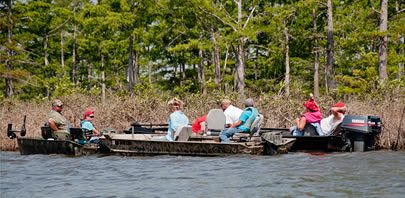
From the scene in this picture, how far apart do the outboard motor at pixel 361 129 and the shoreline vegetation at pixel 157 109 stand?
1556 millimetres

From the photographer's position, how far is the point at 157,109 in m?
19.5

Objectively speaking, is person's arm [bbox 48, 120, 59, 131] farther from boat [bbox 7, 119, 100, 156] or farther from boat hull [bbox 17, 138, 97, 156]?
boat hull [bbox 17, 138, 97, 156]

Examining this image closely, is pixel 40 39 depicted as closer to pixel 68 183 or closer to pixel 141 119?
pixel 141 119

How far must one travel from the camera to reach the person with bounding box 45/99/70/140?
1388cm

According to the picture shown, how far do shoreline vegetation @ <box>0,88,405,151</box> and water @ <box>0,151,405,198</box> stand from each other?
13.3 feet

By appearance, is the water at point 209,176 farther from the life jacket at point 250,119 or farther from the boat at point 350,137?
the life jacket at point 250,119

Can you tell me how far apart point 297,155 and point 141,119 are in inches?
312

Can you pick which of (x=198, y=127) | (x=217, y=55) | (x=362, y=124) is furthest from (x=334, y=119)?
(x=217, y=55)

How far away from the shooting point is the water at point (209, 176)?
8.13 metres

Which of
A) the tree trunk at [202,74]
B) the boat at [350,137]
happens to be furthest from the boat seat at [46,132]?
the tree trunk at [202,74]

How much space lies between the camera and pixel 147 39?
117 ft

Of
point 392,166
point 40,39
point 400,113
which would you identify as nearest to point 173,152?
point 392,166

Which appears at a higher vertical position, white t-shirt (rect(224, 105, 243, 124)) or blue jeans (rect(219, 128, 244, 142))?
white t-shirt (rect(224, 105, 243, 124))

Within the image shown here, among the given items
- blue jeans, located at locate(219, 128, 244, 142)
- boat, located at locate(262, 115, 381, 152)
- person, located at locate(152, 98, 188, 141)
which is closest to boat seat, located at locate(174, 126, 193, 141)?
person, located at locate(152, 98, 188, 141)
